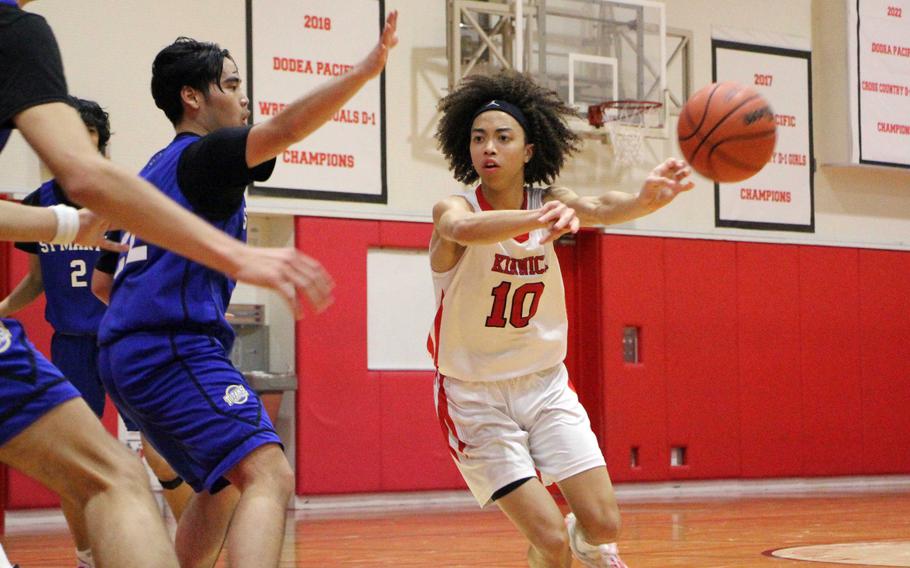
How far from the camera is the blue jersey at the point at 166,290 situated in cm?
349

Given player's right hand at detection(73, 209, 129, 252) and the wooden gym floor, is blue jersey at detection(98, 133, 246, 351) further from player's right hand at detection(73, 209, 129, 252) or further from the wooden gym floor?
the wooden gym floor

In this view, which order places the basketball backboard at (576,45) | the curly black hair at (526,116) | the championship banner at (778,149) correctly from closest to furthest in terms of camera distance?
the curly black hair at (526,116)
the basketball backboard at (576,45)
the championship banner at (778,149)

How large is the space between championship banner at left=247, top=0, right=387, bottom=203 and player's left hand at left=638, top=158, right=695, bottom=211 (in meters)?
6.56

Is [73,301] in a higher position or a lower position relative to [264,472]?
higher

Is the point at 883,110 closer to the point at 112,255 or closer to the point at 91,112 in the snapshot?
the point at 91,112

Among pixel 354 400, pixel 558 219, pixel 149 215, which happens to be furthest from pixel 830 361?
pixel 149 215

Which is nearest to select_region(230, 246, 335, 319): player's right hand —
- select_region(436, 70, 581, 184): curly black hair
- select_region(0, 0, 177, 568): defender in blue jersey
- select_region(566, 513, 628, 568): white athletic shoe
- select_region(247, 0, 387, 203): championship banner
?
select_region(0, 0, 177, 568): defender in blue jersey

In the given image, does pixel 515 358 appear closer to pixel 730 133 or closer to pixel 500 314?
pixel 500 314

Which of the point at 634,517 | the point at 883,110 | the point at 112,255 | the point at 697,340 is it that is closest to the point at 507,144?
the point at 112,255

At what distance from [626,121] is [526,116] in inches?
257

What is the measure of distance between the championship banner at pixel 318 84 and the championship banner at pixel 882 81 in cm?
566

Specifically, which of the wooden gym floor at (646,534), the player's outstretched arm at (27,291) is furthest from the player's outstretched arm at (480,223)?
the wooden gym floor at (646,534)

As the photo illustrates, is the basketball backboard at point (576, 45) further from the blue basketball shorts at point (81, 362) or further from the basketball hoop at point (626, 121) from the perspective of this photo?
the blue basketball shorts at point (81, 362)

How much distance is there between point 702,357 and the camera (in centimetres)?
1262
